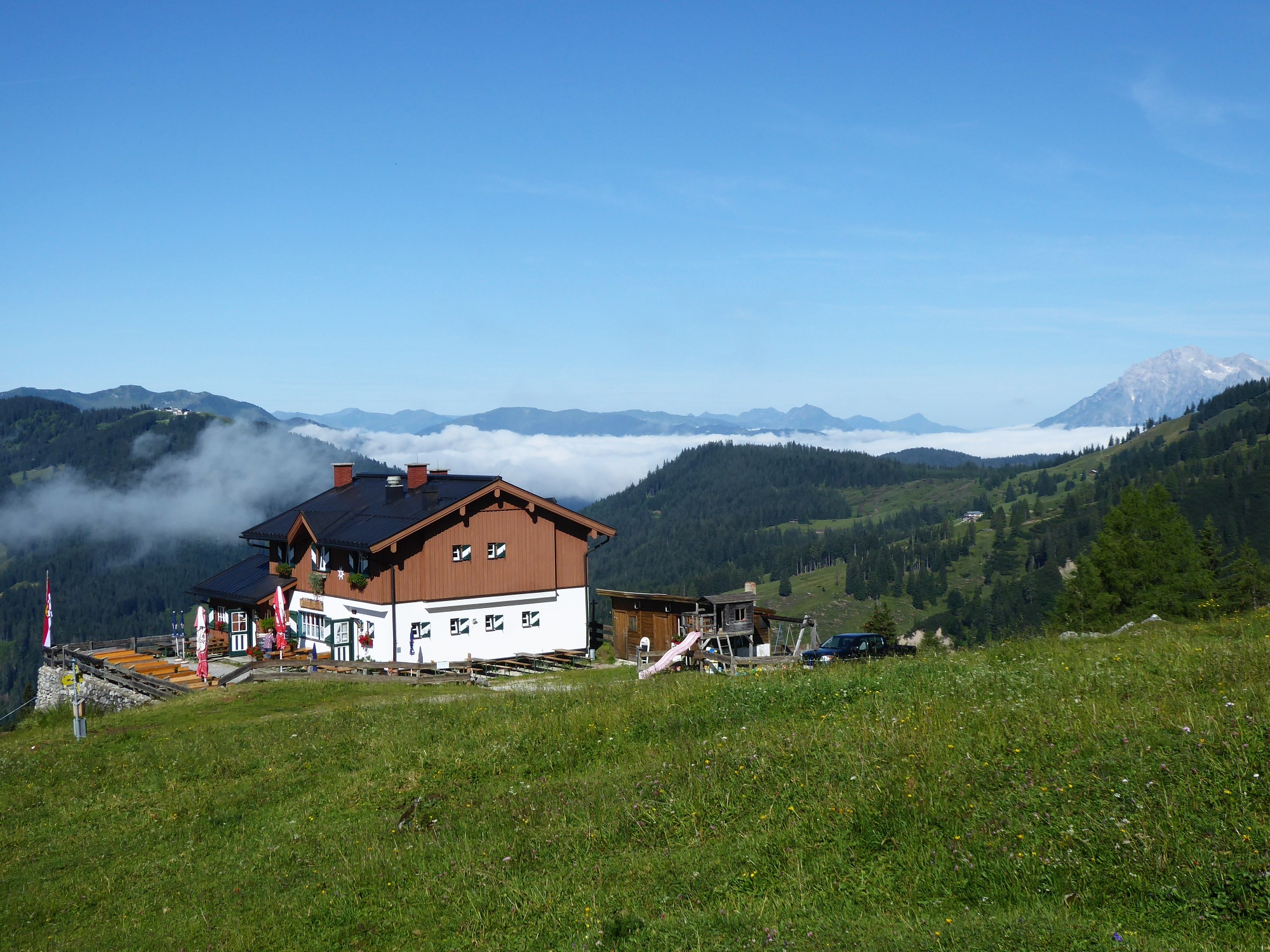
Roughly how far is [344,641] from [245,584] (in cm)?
1300

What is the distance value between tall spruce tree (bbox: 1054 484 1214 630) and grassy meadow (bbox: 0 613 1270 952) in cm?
4953

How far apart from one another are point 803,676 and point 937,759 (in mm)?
8411

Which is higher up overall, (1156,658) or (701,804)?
(1156,658)

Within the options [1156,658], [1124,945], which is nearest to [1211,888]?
[1124,945]

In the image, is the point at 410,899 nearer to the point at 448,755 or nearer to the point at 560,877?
the point at 560,877

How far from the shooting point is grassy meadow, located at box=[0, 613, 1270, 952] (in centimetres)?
903

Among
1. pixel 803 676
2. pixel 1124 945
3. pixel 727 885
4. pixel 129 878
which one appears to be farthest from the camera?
pixel 803 676

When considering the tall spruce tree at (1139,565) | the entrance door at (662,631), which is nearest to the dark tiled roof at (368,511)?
the entrance door at (662,631)

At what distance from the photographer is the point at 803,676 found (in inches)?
810

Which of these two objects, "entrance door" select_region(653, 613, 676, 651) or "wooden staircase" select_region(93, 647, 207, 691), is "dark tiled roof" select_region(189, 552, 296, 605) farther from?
"entrance door" select_region(653, 613, 676, 651)

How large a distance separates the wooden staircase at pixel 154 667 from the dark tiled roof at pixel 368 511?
9.21 metres

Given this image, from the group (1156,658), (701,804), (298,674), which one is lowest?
(298,674)

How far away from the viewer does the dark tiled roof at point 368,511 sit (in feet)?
154

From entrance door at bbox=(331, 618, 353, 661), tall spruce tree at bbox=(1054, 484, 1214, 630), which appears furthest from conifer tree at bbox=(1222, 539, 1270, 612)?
entrance door at bbox=(331, 618, 353, 661)
